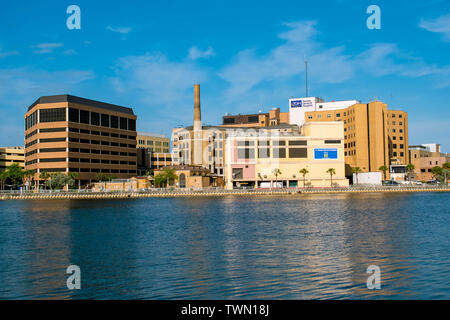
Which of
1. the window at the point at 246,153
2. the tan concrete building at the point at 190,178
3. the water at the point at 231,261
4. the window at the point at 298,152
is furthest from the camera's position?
the window at the point at 246,153

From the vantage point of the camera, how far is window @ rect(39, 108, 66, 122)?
188 metres

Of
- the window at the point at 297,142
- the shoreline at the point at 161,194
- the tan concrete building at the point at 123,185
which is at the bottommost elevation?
the shoreline at the point at 161,194

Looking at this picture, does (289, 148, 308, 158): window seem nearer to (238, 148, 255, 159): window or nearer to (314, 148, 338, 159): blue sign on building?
(314, 148, 338, 159): blue sign on building

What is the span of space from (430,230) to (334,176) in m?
147

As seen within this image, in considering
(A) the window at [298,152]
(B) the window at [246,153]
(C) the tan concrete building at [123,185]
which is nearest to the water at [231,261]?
(C) the tan concrete building at [123,185]

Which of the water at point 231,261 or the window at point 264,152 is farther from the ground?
the window at point 264,152

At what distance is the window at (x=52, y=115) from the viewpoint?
18775 cm

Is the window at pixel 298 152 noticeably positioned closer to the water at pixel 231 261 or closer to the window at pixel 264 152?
the window at pixel 264 152

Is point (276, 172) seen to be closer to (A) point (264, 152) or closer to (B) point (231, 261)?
(A) point (264, 152)

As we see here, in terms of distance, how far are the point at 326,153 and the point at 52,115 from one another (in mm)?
114668

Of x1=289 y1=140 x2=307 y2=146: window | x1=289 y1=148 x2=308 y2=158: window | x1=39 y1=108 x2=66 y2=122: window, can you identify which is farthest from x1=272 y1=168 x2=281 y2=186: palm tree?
x1=39 y1=108 x2=66 y2=122: window

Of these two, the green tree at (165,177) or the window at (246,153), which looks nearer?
the green tree at (165,177)

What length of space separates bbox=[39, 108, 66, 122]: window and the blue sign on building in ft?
346
